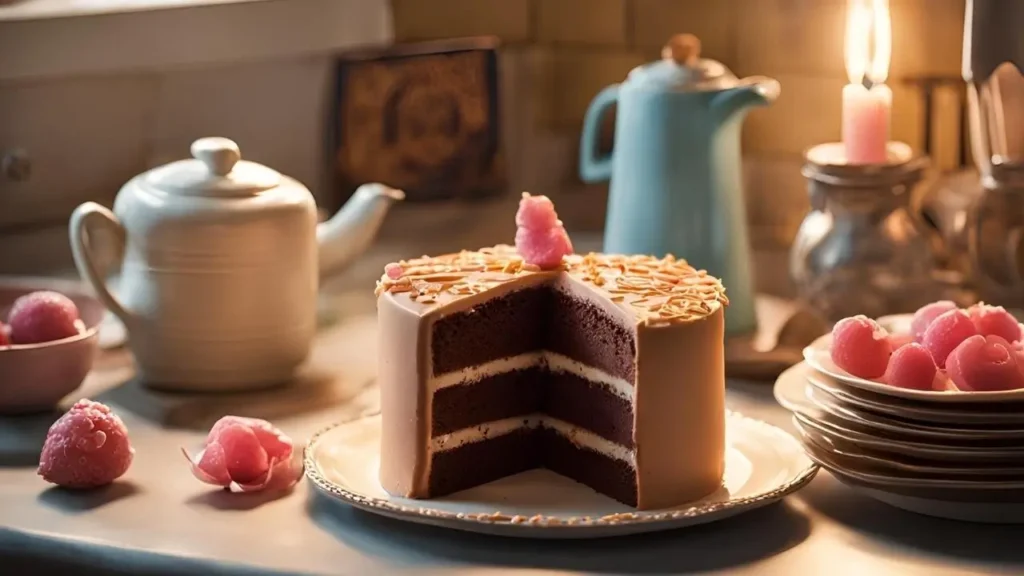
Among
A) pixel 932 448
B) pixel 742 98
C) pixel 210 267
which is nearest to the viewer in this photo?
pixel 932 448

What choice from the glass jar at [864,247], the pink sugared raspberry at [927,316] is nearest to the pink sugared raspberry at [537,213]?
the pink sugared raspberry at [927,316]

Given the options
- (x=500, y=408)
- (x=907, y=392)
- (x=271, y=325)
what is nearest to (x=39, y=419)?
(x=271, y=325)

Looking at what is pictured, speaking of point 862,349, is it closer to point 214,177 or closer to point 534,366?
point 534,366

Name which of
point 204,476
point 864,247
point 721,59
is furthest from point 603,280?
point 721,59

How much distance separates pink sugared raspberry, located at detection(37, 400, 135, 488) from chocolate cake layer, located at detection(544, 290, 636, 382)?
14.9 inches

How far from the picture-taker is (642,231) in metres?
1.59

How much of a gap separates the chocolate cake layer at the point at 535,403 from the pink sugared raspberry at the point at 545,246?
0.32 feet

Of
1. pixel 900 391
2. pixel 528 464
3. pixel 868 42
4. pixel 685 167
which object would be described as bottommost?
pixel 528 464

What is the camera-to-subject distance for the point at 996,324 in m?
1.21

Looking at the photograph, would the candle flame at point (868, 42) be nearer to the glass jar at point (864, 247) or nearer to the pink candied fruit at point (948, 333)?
the glass jar at point (864, 247)

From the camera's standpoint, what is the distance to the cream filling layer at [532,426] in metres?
1.20

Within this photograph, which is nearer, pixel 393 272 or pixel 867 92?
pixel 393 272

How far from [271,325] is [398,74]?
2.32ft

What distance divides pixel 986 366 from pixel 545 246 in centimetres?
38
